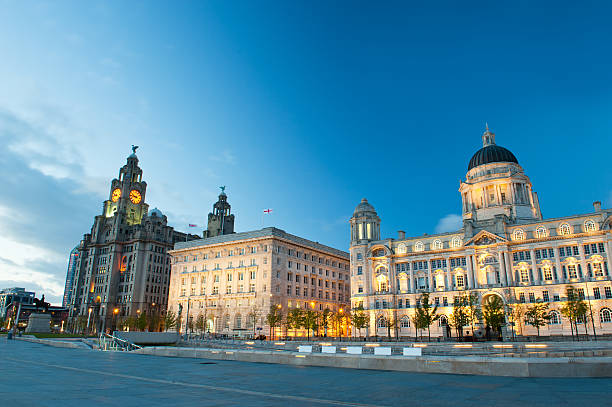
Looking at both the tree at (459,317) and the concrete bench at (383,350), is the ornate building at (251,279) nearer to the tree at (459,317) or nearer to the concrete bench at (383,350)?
the tree at (459,317)

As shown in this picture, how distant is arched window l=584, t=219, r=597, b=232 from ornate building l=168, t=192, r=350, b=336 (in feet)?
187

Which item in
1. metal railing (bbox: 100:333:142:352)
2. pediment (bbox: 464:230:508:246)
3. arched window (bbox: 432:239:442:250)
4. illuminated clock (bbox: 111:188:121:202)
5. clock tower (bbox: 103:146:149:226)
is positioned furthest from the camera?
illuminated clock (bbox: 111:188:121:202)

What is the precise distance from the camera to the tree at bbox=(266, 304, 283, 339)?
278ft

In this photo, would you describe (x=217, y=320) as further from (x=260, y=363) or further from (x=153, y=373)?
(x=153, y=373)

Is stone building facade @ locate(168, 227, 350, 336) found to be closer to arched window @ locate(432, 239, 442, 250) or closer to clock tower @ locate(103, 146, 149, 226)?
arched window @ locate(432, 239, 442, 250)

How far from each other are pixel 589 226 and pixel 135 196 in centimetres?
13409

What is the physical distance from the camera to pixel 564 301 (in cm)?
7800

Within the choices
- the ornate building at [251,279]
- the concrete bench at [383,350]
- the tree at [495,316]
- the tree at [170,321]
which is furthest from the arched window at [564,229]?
the tree at [170,321]

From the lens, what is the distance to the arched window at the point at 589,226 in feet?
260

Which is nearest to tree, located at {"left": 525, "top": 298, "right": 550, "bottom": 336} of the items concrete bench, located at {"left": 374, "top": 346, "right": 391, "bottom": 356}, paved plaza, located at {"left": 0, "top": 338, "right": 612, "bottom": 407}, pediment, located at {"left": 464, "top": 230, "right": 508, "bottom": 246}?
pediment, located at {"left": 464, "top": 230, "right": 508, "bottom": 246}

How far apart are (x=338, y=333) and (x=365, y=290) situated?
1631cm

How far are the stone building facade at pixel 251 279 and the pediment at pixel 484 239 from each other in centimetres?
3744

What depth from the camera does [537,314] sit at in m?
74.6

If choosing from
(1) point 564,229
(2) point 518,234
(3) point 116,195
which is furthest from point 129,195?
(1) point 564,229
